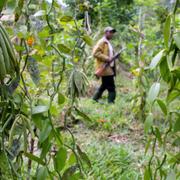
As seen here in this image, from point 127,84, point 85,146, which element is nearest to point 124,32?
point 127,84

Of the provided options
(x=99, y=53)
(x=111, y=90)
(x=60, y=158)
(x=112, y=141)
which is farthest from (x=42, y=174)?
(x=111, y=90)

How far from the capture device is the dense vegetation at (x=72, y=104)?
667mm

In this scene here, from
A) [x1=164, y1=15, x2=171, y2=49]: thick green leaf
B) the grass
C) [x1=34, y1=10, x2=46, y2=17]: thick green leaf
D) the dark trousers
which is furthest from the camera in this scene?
the dark trousers

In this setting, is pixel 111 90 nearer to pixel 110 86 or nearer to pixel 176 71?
pixel 110 86

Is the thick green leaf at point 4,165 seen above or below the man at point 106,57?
above

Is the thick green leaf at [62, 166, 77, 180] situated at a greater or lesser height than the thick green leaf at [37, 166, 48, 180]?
lesser

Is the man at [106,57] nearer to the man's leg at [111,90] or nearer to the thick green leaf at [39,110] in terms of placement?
the man's leg at [111,90]

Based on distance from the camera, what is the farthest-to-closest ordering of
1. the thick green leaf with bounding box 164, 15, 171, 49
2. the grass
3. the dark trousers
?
the dark trousers → the grass → the thick green leaf with bounding box 164, 15, 171, 49

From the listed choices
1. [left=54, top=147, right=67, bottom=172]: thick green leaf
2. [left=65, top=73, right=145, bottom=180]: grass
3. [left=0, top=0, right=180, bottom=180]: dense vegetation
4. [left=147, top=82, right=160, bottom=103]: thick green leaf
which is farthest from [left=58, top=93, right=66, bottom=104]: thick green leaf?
[left=65, top=73, right=145, bottom=180]: grass

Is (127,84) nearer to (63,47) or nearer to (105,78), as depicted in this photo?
(105,78)

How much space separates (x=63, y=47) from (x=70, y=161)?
258 millimetres

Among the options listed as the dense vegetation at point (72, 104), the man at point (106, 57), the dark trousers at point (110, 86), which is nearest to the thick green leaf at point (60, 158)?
the dense vegetation at point (72, 104)

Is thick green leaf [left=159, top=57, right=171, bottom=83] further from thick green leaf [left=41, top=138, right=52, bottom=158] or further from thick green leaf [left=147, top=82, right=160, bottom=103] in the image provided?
thick green leaf [left=41, top=138, right=52, bottom=158]

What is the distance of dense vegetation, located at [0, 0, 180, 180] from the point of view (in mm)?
667
